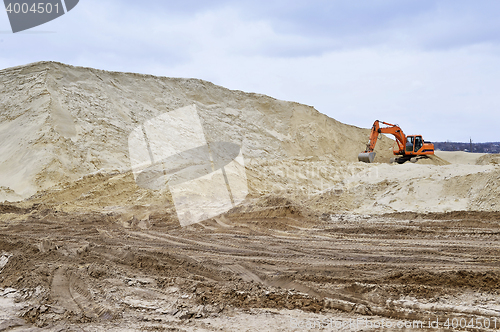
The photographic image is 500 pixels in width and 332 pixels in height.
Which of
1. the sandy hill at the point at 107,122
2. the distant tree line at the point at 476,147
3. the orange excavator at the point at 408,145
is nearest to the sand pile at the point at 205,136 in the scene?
the sandy hill at the point at 107,122

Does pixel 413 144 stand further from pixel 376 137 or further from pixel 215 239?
pixel 215 239

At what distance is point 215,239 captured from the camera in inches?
330

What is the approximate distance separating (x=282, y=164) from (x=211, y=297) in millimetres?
17292

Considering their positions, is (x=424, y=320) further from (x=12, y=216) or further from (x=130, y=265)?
(x=12, y=216)

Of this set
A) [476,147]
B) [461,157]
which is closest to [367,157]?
[461,157]

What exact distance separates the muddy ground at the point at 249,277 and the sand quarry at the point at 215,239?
0.03 m

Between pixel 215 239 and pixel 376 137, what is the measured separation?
54.7ft

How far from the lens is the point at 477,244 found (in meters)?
7.07

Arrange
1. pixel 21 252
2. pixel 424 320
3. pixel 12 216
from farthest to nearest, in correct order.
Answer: pixel 12 216, pixel 21 252, pixel 424 320

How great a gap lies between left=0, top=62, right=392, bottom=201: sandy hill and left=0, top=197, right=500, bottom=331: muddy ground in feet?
25.2

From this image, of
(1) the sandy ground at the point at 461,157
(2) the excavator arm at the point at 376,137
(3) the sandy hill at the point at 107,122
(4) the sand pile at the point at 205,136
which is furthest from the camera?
(1) the sandy ground at the point at 461,157

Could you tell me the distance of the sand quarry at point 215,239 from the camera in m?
4.16

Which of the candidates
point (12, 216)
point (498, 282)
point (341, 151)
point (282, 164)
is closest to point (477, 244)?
point (498, 282)

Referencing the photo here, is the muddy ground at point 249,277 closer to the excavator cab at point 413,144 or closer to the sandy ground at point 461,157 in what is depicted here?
the excavator cab at point 413,144
